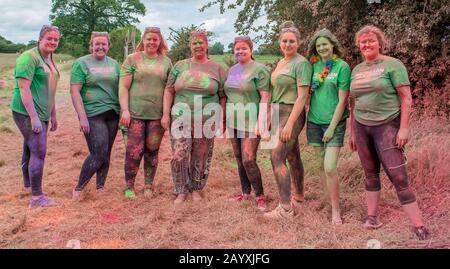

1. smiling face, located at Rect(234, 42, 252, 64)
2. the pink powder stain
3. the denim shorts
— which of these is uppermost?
smiling face, located at Rect(234, 42, 252, 64)

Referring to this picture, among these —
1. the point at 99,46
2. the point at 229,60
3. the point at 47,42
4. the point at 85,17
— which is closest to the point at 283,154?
the point at 99,46

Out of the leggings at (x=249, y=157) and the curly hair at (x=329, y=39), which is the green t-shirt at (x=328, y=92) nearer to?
the curly hair at (x=329, y=39)

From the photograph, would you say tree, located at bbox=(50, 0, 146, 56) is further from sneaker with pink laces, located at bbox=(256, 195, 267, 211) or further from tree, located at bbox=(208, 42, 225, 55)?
sneaker with pink laces, located at bbox=(256, 195, 267, 211)

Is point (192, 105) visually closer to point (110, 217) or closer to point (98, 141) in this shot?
point (98, 141)

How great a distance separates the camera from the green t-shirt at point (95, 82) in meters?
5.14

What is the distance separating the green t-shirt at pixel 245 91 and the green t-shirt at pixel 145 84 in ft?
2.63

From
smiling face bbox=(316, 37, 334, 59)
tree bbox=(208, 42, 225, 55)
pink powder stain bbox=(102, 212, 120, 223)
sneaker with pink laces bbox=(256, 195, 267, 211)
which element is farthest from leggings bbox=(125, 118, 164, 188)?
tree bbox=(208, 42, 225, 55)

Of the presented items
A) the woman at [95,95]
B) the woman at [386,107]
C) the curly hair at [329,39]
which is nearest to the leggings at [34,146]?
the woman at [95,95]

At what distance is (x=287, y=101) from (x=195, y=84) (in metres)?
1.07

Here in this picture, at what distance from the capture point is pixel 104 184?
231 inches

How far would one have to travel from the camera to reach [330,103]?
437 centimetres

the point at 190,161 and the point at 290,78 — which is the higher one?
the point at 290,78

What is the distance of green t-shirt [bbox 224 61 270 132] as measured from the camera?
15.8 feet
